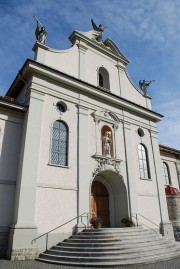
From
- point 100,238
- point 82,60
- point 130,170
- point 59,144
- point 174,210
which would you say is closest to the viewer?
point 100,238

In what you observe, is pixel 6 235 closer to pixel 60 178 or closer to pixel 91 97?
pixel 60 178

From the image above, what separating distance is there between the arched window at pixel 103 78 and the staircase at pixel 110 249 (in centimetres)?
1070

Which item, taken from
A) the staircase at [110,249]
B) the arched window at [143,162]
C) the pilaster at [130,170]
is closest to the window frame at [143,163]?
the arched window at [143,162]

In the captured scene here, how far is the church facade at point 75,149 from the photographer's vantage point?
10.9m

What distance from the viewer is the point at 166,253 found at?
10305 millimetres

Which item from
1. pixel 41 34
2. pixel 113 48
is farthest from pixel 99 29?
pixel 41 34

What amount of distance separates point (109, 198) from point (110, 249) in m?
5.73

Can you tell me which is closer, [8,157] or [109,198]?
[8,157]

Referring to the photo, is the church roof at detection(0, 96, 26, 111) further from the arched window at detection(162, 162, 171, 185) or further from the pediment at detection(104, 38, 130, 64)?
the arched window at detection(162, 162, 171, 185)

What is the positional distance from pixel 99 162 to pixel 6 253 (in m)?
6.72

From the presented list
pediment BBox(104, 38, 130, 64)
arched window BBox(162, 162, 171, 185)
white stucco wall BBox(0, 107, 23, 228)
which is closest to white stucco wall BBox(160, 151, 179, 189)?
arched window BBox(162, 162, 171, 185)

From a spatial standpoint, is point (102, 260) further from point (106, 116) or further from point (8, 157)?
point (106, 116)

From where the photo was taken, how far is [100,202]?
571 inches

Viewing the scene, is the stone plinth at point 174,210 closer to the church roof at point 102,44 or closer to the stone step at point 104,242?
the stone step at point 104,242
